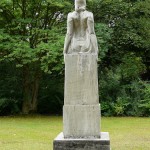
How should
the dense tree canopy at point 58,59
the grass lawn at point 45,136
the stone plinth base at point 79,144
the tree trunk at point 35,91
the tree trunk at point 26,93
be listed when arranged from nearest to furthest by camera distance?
the stone plinth base at point 79,144 → the grass lawn at point 45,136 → the dense tree canopy at point 58,59 → the tree trunk at point 26,93 → the tree trunk at point 35,91

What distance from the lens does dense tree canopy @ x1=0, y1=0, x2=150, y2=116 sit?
22.7 metres

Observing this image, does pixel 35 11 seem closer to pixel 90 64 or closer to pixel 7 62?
pixel 7 62

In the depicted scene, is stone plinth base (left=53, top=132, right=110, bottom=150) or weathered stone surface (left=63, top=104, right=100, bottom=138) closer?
stone plinth base (left=53, top=132, right=110, bottom=150)

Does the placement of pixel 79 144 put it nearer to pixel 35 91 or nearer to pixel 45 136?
pixel 45 136

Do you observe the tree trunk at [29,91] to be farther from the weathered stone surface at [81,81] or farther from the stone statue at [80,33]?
the weathered stone surface at [81,81]

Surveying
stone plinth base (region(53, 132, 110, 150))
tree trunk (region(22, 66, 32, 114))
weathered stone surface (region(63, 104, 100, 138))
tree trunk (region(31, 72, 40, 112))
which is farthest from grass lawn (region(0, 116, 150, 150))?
tree trunk (region(31, 72, 40, 112))

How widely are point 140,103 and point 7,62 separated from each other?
26.6 feet

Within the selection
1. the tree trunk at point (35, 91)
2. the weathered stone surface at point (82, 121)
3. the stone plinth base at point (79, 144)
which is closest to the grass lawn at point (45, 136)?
the weathered stone surface at point (82, 121)

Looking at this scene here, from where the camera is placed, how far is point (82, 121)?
8398 millimetres

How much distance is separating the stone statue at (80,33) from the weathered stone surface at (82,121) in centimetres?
116

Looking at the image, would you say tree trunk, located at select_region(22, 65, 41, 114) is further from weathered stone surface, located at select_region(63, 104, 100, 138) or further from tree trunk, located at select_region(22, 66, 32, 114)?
weathered stone surface, located at select_region(63, 104, 100, 138)

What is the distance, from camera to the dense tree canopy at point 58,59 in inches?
893

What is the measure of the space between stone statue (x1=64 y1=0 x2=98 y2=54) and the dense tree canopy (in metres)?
13.0

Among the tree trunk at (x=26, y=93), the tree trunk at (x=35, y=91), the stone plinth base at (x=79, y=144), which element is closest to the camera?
the stone plinth base at (x=79, y=144)
